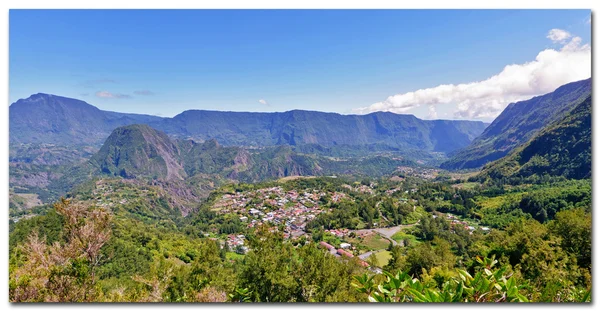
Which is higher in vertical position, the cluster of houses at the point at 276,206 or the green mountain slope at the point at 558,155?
the green mountain slope at the point at 558,155

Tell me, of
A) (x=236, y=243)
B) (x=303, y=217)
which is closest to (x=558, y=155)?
(x=303, y=217)

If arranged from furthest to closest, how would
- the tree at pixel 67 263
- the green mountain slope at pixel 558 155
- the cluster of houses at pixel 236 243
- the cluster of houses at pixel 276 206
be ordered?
the green mountain slope at pixel 558 155 → the cluster of houses at pixel 276 206 → the cluster of houses at pixel 236 243 → the tree at pixel 67 263

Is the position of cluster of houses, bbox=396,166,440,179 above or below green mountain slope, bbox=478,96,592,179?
below

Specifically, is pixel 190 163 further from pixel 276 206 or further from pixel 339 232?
pixel 339 232

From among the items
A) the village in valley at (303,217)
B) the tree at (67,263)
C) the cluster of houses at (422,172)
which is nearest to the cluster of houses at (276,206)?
the village in valley at (303,217)

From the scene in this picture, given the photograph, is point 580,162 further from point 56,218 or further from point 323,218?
point 56,218

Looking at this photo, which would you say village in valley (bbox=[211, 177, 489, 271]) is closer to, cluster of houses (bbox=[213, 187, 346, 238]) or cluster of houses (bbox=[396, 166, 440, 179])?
cluster of houses (bbox=[213, 187, 346, 238])

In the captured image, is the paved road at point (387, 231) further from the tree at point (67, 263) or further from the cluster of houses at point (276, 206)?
the tree at point (67, 263)

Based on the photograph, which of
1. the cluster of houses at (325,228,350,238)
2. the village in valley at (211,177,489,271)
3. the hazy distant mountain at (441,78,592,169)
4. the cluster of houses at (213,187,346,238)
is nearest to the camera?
the village in valley at (211,177,489,271)

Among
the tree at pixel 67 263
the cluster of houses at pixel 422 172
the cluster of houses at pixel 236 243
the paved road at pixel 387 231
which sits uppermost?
the tree at pixel 67 263

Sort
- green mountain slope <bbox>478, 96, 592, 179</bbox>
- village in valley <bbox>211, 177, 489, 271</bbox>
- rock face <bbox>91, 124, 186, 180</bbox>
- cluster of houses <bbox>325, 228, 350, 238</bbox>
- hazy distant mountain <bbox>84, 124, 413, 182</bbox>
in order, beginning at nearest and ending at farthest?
village in valley <bbox>211, 177, 489, 271</bbox> < cluster of houses <bbox>325, 228, 350, 238</bbox> < green mountain slope <bbox>478, 96, 592, 179</bbox> < rock face <bbox>91, 124, 186, 180</bbox> < hazy distant mountain <bbox>84, 124, 413, 182</bbox>

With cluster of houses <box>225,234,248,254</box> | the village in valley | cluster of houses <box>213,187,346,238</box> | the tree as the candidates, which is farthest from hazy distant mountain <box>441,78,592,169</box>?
the tree
